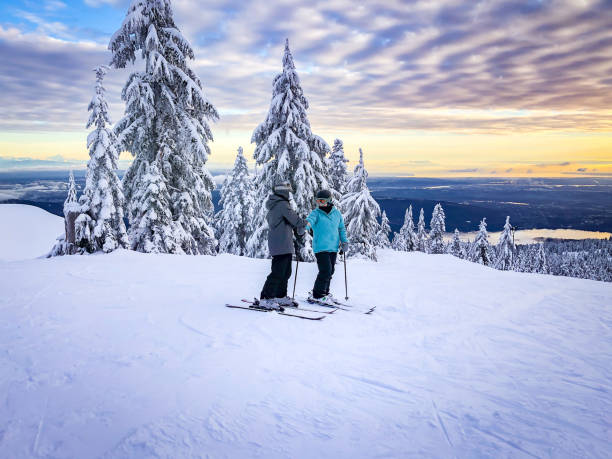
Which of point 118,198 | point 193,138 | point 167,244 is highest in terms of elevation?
point 193,138

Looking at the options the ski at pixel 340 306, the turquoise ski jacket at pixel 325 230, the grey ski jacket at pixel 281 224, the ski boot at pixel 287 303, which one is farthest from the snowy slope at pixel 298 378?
the turquoise ski jacket at pixel 325 230

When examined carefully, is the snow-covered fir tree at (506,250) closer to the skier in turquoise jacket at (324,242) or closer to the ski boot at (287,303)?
the skier in turquoise jacket at (324,242)

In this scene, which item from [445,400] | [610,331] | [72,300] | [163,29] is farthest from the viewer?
[163,29]

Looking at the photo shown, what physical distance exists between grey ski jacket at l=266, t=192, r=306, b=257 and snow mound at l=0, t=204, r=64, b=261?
2770 centimetres

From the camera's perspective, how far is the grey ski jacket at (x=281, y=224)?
6.12 m

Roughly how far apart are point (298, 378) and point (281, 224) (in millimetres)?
3071

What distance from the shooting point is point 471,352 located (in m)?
4.51

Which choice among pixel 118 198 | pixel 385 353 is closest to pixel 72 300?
pixel 385 353

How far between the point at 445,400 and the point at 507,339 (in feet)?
7.71

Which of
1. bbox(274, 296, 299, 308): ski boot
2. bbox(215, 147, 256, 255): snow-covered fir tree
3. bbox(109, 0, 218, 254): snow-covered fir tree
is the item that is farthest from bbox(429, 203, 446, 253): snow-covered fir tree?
bbox(274, 296, 299, 308): ski boot

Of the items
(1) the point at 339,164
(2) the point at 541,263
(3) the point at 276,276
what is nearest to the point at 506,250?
(2) the point at 541,263

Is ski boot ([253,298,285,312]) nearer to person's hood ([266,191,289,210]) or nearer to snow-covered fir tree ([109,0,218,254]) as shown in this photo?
person's hood ([266,191,289,210])

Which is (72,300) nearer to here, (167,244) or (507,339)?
(507,339)

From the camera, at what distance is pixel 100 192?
13586 mm
